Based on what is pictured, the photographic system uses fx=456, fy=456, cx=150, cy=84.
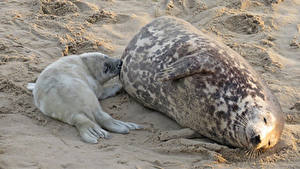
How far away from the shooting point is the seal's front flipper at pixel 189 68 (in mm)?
3691

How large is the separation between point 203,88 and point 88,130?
0.99m

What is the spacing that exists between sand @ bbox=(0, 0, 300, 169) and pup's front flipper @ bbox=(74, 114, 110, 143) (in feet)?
0.18

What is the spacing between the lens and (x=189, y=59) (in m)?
3.77

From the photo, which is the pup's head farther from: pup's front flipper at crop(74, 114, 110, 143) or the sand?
pup's front flipper at crop(74, 114, 110, 143)

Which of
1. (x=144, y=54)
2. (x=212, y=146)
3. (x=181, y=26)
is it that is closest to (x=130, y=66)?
(x=144, y=54)

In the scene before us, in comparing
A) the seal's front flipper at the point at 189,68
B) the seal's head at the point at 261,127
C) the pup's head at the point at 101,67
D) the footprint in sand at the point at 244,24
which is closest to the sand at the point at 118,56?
the footprint in sand at the point at 244,24

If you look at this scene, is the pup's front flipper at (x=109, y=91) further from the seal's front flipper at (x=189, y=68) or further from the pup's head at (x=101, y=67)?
the seal's front flipper at (x=189, y=68)

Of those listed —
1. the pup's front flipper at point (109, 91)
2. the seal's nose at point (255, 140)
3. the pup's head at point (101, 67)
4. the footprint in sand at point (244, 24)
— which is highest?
the footprint in sand at point (244, 24)

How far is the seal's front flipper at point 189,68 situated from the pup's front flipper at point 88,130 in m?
0.64

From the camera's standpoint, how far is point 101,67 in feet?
15.6

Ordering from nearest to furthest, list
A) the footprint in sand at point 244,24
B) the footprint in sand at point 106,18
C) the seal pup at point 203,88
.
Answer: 1. the seal pup at point 203,88
2. the footprint in sand at point 244,24
3. the footprint in sand at point 106,18

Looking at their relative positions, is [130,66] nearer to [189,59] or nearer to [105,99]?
[105,99]

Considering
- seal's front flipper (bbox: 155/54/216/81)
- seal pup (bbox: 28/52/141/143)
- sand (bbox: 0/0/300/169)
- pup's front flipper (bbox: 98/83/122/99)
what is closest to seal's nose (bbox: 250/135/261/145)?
sand (bbox: 0/0/300/169)

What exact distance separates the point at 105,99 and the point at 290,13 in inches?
138
